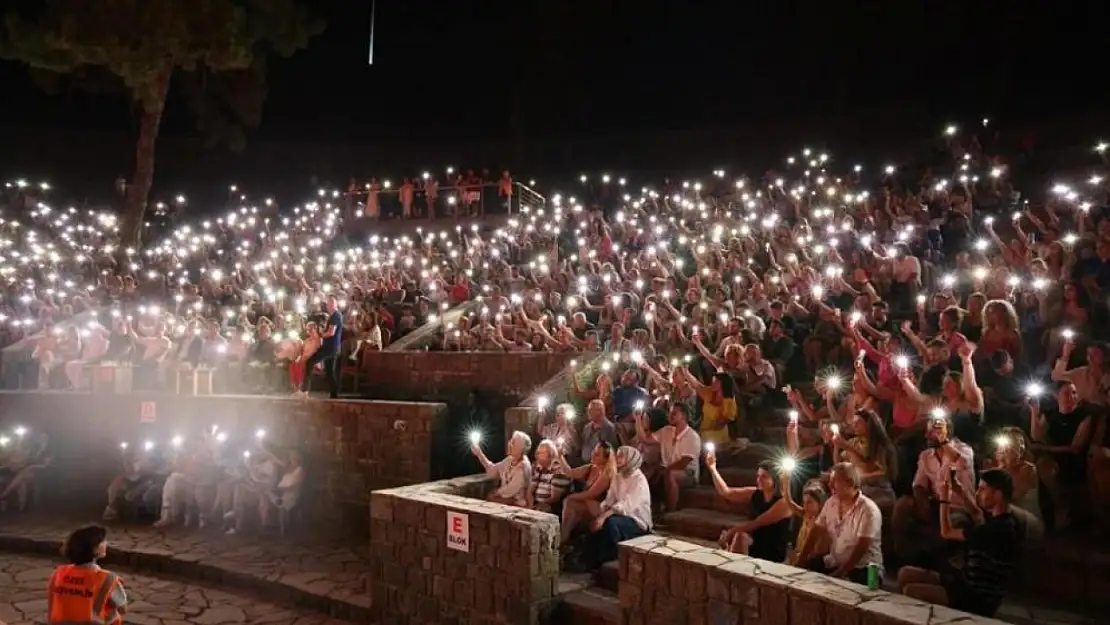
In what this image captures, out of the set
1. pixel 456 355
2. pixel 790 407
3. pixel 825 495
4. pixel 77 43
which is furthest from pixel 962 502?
pixel 77 43

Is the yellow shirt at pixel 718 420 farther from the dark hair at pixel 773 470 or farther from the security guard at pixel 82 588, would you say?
the security guard at pixel 82 588

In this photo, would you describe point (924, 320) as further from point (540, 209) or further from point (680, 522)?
point (540, 209)

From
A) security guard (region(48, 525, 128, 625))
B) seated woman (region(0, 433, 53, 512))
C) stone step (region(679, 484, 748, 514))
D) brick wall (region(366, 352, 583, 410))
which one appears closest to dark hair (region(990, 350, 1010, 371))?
stone step (region(679, 484, 748, 514))

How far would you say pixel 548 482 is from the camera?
295 inches

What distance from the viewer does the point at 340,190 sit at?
26609 mm

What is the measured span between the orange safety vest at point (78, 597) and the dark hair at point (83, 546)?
2.0 inches

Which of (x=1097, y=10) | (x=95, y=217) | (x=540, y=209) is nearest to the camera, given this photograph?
(x=1097, y=10)

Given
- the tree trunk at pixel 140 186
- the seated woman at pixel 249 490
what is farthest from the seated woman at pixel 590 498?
the tree trunk at pixel 140 186

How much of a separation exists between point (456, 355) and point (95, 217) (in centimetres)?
1739

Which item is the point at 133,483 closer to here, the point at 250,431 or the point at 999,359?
the point at 250,431

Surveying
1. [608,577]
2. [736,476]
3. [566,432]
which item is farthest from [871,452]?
[566,432]

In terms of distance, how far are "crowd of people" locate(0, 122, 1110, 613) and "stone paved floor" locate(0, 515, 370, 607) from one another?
2.29 feet

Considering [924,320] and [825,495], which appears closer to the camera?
[825,495]

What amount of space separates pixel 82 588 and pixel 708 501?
4.62 metres
